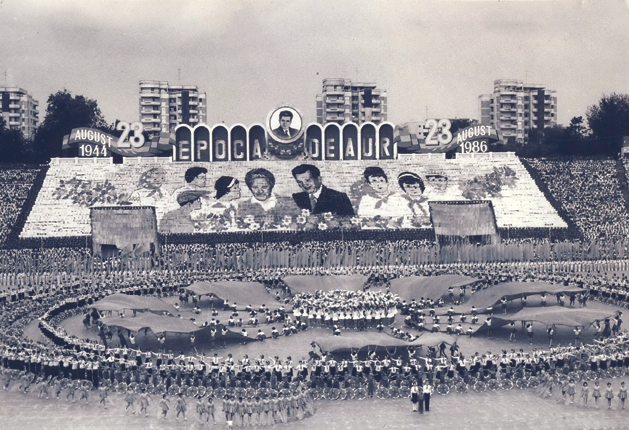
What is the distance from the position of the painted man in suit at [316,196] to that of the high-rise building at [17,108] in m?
68.6

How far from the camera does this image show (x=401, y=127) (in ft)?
277

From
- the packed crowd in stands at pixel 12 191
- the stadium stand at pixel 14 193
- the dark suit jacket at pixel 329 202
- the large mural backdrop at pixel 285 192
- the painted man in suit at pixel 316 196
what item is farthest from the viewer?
the painted man in suit at pixel 316 196

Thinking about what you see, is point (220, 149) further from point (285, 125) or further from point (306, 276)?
point (306, 276)

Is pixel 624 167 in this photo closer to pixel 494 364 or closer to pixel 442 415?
pixel 494 364

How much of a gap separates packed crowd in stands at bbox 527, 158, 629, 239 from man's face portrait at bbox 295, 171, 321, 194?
888 inches

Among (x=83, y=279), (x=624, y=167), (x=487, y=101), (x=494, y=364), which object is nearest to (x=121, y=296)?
(x=83, y=279)

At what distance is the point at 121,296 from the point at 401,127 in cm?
4948

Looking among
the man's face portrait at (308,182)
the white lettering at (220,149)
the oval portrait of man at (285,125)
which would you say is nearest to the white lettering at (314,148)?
the oval portrait of man at (285,125)

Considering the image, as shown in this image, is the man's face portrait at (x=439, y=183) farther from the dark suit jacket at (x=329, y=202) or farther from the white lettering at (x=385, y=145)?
the dark suit jacket at (x=329, y=202)

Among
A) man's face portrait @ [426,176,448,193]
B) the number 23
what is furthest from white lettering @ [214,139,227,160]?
man's face portrait @ [426,176,448,193]

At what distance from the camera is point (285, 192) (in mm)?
74062

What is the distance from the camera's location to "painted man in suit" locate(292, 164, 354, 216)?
71.1 metres

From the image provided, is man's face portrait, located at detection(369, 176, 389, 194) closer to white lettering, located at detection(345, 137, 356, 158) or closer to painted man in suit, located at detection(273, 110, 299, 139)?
white lettering, located at detection(345, 137, 356, 158)

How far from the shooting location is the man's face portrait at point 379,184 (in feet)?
245
